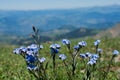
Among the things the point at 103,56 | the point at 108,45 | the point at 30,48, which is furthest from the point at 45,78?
the point at 108,45

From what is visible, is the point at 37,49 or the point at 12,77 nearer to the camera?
the point at 37,49

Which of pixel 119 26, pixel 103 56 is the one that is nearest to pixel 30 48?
pixel 103 56

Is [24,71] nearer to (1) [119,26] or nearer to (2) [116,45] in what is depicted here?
(2) [116,45]

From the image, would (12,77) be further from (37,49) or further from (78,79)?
(37,49)

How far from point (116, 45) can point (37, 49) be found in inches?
694

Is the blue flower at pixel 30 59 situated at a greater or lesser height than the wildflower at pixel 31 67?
greater

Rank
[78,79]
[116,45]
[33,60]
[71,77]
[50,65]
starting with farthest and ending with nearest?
[116,45], [50,65], [78,79], [71,77], [33,60]

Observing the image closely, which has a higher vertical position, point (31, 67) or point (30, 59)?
point (30, 59)

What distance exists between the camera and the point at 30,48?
5.83 meters

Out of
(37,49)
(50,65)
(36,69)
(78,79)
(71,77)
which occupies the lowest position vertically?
(50,65)

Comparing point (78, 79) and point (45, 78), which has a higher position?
point (45, 78)

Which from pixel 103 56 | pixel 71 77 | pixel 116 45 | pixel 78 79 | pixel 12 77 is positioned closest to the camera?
pixel 71 77

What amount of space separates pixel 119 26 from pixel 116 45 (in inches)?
6419

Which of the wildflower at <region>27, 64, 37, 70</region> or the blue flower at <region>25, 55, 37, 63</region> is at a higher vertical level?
the blue flower at <region>25, 55, 37, 63</region>
